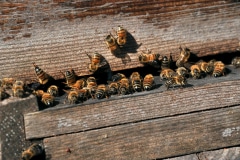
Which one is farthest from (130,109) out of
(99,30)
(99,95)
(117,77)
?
(99,30)

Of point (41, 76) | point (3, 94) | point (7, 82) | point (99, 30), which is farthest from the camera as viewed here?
point (99, 30)

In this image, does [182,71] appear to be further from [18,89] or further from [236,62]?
[18,89]

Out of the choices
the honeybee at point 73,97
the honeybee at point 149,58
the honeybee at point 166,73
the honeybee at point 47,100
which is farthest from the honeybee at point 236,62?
the honeybee at point 47,100

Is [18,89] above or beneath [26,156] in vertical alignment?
above

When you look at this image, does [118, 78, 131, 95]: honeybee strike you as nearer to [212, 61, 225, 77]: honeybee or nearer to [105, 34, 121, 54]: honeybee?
[105, 34, 121, 54]: honeybee

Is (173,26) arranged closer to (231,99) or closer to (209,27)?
(209,27)
